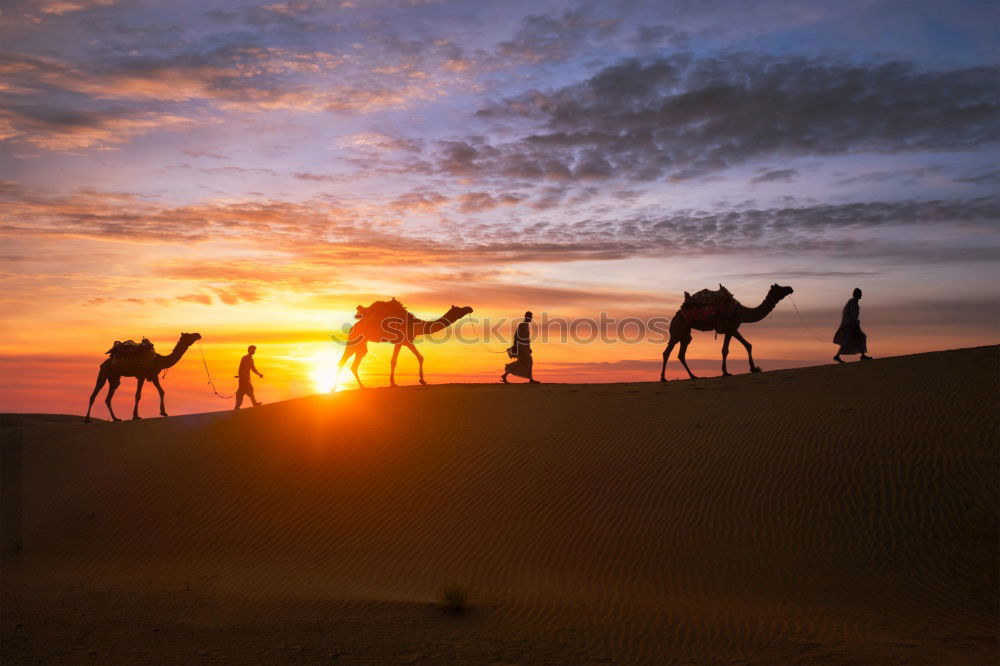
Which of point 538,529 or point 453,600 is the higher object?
point 538,529

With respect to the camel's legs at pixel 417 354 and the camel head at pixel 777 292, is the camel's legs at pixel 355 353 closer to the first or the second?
the camel's legs at pixel 417 354

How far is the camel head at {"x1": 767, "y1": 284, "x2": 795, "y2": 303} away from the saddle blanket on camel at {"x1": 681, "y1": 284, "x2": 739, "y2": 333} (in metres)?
1.55

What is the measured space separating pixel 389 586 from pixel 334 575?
1.08 meters

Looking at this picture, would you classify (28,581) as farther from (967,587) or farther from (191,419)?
(967,587)

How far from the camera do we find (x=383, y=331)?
22.9 m

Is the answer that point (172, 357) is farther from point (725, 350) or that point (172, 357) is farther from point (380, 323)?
point (725, 350)

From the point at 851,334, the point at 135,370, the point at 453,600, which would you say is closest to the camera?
the point at 453,600

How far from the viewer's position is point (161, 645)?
29.0 ft

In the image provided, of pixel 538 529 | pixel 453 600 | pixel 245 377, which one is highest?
pixel 245 377

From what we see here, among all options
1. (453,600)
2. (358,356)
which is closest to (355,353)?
(358,356)

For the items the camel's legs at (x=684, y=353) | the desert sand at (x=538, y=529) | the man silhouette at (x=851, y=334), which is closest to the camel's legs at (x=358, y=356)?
the desert sand at (x=538, y=529)

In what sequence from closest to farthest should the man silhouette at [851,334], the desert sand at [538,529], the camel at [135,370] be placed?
the desert sand at [538,529], the man silhouette at [851,334], the camel at [135,370]

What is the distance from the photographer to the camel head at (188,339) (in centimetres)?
2617

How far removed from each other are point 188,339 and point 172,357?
31.0 inches
